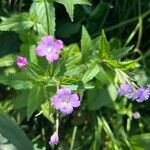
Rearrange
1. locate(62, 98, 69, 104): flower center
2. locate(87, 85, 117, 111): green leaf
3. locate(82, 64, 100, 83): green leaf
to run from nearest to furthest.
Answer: locate(62, 98, 69, 104): flower center < locate(82, 64, 100, 83): green leaf < locate(87, 85, 117, 111): green leaf

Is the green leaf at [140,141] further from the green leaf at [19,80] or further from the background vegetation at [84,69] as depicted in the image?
the green leaf at [19,80]

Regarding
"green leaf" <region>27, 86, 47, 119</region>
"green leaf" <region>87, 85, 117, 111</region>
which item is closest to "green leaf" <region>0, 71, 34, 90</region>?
"green leaf" <region>27, 86, 47, 119</region>

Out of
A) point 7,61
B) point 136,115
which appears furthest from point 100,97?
point 7,61

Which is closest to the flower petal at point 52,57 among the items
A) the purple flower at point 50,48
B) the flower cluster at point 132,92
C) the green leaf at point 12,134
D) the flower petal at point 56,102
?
the purple flower at point 50,48

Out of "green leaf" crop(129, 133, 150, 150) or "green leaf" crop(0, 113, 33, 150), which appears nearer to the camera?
"green leaf" crop(0, 113, 33, 150)

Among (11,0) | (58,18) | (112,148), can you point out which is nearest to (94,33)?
(58,18)

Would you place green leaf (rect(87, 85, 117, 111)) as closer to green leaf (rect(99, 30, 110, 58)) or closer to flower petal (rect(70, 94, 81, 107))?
green leaf (rect(99, 30, 110, 58))

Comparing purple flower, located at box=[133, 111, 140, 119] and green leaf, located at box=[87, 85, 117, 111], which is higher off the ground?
green leaf, located at box=[87, 85, 117, 111]

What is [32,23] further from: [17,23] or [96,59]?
[96,59]
